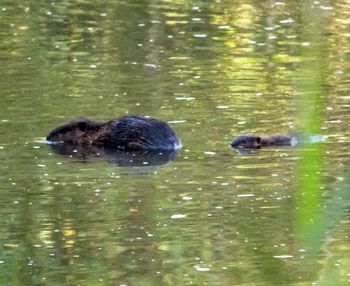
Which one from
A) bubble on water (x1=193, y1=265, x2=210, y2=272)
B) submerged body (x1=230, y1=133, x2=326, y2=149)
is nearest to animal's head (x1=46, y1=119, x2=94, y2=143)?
submerged body (x1=230, y1=133, x2=326, y2=149)

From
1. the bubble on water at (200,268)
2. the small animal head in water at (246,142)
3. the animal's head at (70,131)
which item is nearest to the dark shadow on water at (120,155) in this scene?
the animal's head at (70,131)

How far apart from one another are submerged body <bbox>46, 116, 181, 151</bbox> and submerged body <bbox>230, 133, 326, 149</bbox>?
0.50m

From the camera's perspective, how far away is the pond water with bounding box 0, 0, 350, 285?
6.64m

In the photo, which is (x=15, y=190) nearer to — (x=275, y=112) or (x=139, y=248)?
(x=139, y=248)

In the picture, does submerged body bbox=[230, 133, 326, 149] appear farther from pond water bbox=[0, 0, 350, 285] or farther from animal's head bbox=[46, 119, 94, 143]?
animal's head bbox=[46, 119, 94, 143]

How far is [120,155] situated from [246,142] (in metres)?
1.01

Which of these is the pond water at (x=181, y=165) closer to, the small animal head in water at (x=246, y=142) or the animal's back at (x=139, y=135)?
the small animal head in water at (x=246, y=142)

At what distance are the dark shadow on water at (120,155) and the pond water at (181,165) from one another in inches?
4.3

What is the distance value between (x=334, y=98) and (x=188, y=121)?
1.77 metres

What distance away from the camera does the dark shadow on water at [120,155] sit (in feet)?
32.8

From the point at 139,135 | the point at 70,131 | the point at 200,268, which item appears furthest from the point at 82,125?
the point at 200,268

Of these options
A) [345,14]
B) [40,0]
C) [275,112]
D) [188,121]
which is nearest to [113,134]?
[188,121]

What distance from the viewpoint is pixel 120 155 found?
34.2 feet

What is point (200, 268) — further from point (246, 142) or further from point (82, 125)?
point (82, 125)
